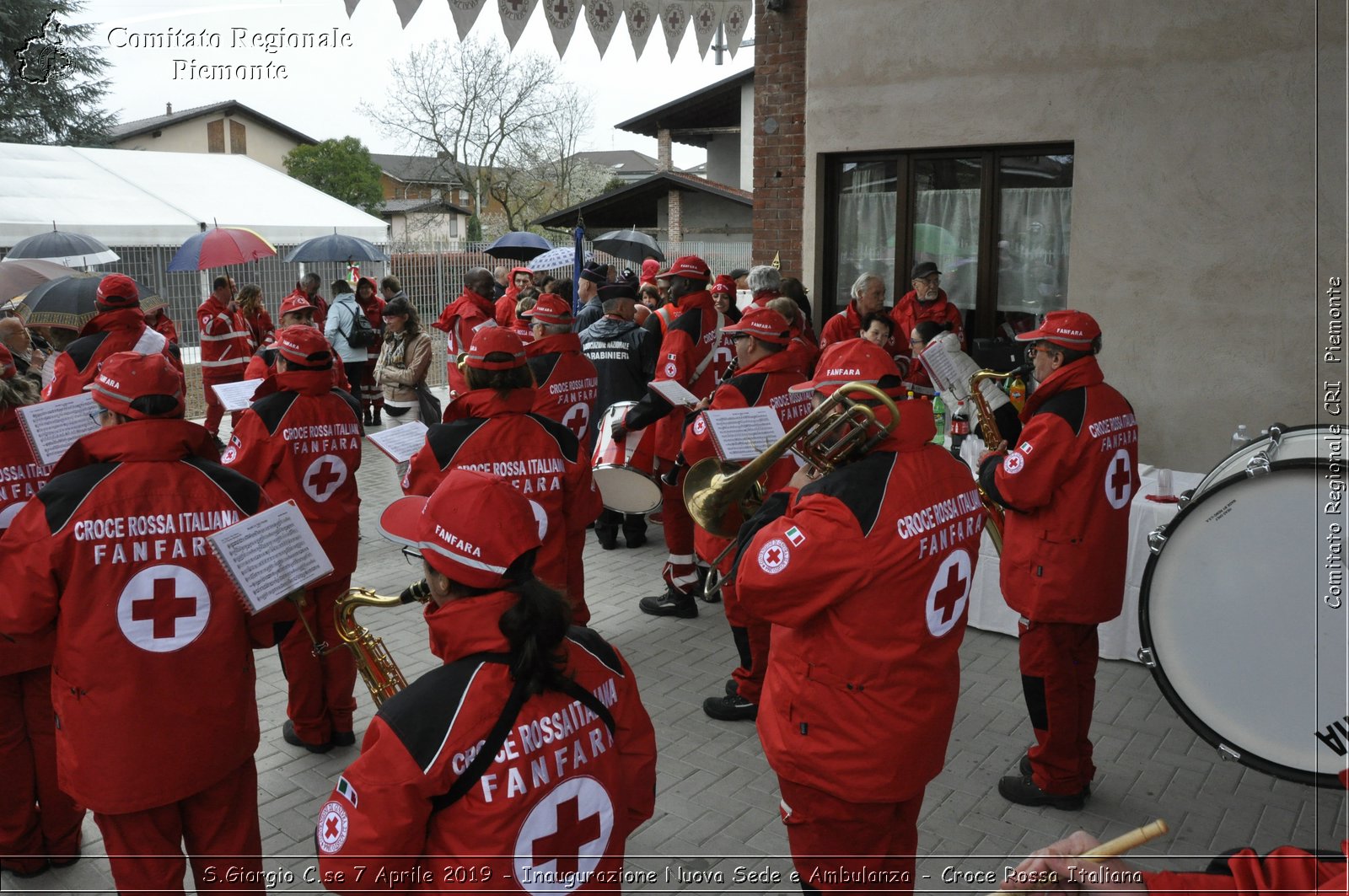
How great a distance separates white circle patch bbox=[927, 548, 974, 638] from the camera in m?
3.24

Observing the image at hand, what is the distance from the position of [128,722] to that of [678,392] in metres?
3.63

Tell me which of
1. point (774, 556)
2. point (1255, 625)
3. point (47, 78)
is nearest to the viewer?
point (774, 556)

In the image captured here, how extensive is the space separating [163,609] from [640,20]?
7.29m

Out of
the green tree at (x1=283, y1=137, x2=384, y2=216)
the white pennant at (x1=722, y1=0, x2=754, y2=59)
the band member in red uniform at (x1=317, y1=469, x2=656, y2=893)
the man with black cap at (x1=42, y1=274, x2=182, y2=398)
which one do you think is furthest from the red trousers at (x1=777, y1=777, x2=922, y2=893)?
the green tree at (x1=283, y1=137, x2=384, y2=216)

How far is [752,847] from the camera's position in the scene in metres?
4.52

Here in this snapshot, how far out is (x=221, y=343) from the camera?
1147 cm

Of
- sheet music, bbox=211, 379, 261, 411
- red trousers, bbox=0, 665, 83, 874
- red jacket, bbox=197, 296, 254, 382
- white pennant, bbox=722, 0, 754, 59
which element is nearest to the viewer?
red trousers, bbox=0, 665, 83, 874

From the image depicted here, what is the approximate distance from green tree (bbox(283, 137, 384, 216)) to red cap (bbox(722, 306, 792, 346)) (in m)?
35.8

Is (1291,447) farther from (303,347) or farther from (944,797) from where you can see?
(303,347)

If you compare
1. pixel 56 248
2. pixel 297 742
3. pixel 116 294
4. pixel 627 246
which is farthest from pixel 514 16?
pixel 56 248

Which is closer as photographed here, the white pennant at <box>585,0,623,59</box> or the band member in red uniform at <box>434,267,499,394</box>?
the white pennant at <box>585,0,623,59</box>

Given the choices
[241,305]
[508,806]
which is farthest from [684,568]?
[241,305]

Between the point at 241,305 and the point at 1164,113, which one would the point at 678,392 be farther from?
the point at 241,305

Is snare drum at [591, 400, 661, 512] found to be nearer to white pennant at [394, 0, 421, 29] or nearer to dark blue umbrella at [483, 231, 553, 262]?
white pennant at [394, 0, 421, 29]
